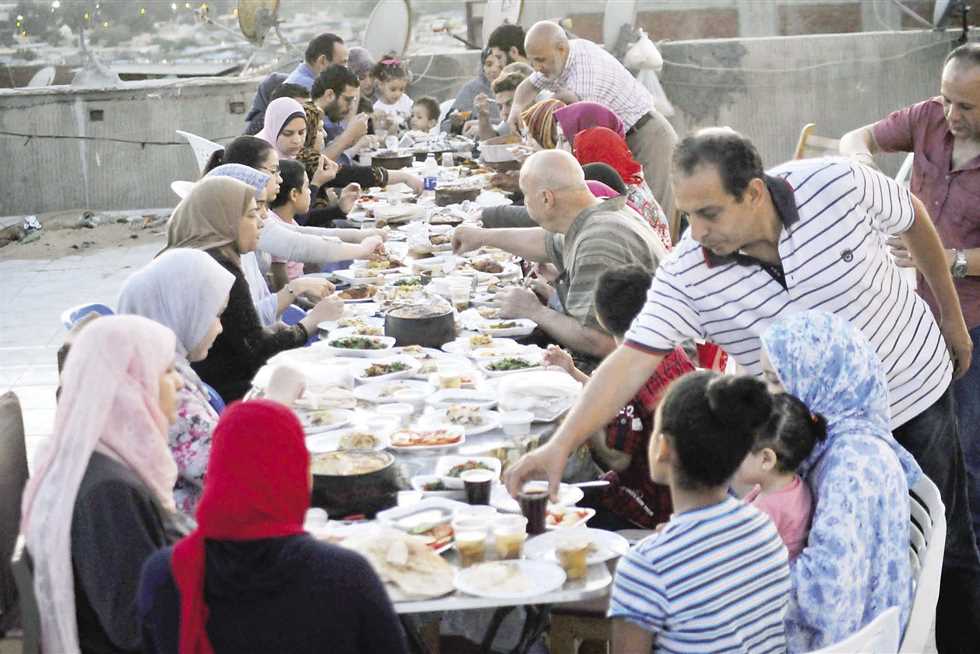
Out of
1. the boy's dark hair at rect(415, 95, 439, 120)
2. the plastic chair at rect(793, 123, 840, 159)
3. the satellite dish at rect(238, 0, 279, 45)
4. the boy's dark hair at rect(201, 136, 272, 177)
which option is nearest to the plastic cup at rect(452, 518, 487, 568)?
the boy's dark hair at rect(201, 136, 272, 177)

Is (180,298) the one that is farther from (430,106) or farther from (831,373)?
(430,106)

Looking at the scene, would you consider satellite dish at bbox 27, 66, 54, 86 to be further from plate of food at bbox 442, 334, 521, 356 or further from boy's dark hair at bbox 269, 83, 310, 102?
plate of food at bbox 442, 334, 521, 356

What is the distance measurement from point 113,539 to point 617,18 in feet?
37.2

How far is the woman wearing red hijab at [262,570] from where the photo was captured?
210 centimetres

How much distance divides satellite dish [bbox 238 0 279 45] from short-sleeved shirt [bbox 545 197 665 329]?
9.77m

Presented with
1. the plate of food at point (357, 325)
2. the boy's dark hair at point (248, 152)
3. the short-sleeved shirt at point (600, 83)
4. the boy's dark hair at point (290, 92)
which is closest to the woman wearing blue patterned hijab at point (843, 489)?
the plate of food at point (357, 325)

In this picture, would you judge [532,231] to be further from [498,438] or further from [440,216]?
[498,438]

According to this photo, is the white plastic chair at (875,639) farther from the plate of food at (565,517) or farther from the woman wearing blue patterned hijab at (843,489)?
the plate of food at (565,517)

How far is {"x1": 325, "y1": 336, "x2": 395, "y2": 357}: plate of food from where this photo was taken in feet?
A: 15.0

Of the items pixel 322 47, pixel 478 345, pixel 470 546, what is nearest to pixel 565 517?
pixel 470 546

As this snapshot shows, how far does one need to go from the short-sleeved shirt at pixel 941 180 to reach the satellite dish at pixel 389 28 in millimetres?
9903

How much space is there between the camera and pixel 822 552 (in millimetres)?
2689

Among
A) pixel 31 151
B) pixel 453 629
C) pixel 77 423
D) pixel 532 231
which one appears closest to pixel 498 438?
pixel 453 629

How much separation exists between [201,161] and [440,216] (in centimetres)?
306
